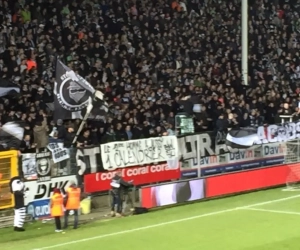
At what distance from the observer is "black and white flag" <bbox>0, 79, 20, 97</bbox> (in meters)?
21.4

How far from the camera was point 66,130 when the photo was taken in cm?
2072

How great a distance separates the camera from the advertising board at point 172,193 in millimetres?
20156

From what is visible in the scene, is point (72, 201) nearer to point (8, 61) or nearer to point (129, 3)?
point (8, 61)

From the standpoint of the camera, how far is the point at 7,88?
2150 cm

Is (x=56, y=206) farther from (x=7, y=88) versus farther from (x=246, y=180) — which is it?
(x=246, y=180)

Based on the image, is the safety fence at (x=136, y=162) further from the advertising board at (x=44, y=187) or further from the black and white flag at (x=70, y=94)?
the black and white flag at (x=70, y=94)

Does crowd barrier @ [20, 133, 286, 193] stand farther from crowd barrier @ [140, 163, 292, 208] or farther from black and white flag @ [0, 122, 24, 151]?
crowd barrier @ [140, 163, 292, 208]

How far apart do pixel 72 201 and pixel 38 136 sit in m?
2.87

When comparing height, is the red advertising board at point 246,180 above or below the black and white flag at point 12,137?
below

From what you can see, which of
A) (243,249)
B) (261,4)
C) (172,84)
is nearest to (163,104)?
(172,84)

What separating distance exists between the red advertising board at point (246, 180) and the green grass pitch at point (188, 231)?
1003 mm

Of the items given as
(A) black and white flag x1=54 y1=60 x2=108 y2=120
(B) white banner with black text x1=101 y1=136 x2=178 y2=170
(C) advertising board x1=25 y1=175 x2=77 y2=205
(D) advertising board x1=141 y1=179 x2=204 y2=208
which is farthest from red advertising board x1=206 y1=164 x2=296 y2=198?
(C) advertising board x1=25 y1=175 x2=77 y2=205

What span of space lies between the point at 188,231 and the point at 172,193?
137 inches

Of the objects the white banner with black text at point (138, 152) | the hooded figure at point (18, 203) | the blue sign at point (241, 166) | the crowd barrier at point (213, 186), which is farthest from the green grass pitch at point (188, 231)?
the blue sign at point (241, 166)
